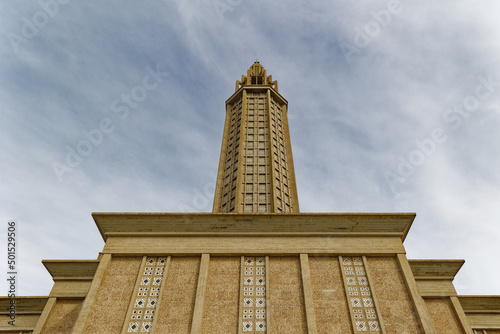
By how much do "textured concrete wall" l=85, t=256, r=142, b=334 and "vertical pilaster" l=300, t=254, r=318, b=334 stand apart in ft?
18.2

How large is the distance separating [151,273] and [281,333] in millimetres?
4701

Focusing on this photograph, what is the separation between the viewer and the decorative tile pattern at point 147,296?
10961 mm

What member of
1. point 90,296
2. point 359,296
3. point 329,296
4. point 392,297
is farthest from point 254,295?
point 90,296

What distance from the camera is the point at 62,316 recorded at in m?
11.9

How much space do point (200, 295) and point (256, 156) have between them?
14464 millimetres

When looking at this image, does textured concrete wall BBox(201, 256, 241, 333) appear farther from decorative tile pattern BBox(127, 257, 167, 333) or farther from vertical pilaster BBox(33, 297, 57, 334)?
vertical pilaster BBox(33, 297, 57, 334)

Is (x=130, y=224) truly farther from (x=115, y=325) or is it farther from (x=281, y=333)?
(x=281, y=333)

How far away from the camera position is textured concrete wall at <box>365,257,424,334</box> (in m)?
10.9

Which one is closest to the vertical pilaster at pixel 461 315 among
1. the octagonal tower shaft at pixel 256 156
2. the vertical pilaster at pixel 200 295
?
the vertical pilaster at pixel 200 295

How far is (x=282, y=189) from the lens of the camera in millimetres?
23328

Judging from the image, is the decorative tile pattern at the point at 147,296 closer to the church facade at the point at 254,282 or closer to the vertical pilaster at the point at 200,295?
the church facade at the point at 254,282

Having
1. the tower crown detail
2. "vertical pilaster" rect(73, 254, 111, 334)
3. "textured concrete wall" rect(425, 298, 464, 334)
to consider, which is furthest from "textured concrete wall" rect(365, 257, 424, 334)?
the tower crown detail

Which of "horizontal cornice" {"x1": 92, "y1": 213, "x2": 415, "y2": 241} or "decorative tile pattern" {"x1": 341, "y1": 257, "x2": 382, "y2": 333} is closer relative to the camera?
"decorative tile pattern" {"x1": 341, "y1": 257, "x2": 382, "y2": 333}

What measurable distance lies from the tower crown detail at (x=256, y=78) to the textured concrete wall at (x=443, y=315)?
23.0m
